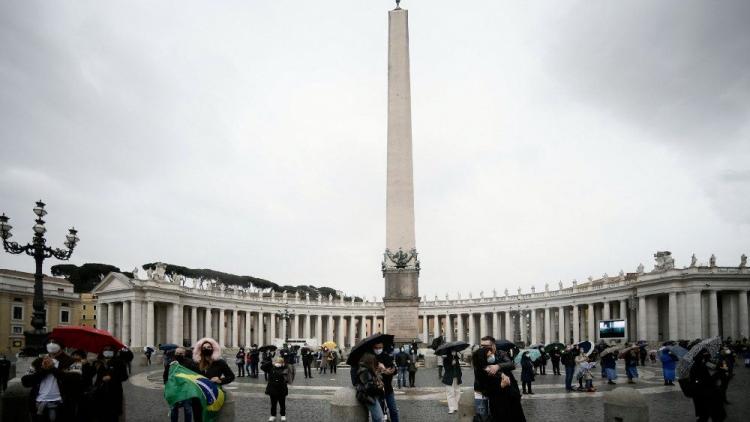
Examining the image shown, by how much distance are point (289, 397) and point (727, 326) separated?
173 ft

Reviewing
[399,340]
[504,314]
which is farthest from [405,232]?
[504,314]

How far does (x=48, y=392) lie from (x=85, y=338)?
8.05 feet

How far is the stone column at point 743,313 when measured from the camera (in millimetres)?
54688

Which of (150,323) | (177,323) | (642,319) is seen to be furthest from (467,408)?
(177,323)

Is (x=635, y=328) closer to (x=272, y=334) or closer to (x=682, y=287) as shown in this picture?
(x=682, y=287)

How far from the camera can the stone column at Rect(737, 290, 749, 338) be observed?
5469 cm

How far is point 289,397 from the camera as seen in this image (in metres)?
17.8

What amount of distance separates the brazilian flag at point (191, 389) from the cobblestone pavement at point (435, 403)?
217 inches

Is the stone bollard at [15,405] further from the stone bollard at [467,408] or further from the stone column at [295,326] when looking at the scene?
the stone column at [295,326]

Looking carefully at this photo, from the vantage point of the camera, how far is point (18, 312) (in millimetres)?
65125

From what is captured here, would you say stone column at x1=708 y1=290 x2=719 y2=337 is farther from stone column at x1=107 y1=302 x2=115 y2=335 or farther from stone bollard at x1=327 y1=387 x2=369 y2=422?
stone column at x1=107 y1=302 x2=115 y2=335

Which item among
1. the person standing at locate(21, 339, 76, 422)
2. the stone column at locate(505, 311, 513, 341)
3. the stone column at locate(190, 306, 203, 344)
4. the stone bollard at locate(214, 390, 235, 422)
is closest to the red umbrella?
the person standing at locate(21, 339, 76, 422)

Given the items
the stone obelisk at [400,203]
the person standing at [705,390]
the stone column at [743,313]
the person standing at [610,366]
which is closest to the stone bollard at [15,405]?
the person standing at [705,390]

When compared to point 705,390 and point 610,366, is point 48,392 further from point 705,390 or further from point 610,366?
point 610,366
